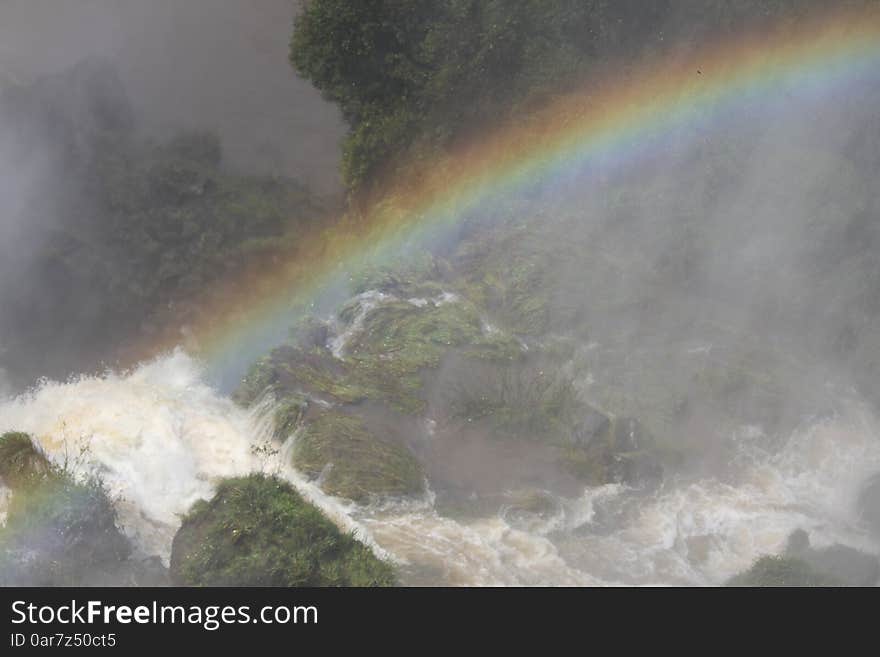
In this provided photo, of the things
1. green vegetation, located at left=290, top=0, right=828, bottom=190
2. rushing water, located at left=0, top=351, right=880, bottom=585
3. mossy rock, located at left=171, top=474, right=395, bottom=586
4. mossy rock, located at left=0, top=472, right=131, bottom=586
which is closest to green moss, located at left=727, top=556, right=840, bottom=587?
rushing water, located at left=0, top=351, right=880, bottom=585

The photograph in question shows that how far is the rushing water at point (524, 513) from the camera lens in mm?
12805

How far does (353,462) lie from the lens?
1431cm

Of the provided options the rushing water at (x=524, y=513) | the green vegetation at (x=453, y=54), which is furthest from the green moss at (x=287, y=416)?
the green vegetation at (x=453, y=54)

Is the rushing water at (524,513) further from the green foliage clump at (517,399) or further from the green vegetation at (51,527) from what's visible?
the green foliage clump at (517,399)

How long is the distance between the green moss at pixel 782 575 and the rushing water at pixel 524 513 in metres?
0.89

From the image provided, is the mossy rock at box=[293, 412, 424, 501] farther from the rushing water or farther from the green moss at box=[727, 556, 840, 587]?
the green moss at box=[727, 556, 840, 587]

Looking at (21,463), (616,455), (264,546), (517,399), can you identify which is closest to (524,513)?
(616,455)

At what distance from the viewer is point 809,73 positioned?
67.6 feet

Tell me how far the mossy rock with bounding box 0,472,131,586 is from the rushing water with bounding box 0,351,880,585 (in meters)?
0.79

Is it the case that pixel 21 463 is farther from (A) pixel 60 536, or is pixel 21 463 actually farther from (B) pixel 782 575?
(B) pixel 782 575

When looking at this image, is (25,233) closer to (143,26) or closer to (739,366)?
(143,26)

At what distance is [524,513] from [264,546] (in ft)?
15.9

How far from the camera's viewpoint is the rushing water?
1280 cm

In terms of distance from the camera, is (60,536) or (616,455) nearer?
(60,536)
